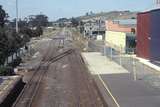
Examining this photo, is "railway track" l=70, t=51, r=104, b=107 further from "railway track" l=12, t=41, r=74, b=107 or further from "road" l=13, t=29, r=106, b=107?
"railway track" l=12, t=41, r=74, b=107

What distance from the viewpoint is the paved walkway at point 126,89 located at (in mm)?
24469

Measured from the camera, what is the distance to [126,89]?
29656 millimetres

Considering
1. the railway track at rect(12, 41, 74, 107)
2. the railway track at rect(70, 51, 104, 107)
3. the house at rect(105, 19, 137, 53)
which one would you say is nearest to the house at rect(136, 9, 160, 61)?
the house at rect(105, 19, 137, 53)

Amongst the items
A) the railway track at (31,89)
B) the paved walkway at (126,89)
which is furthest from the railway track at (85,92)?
the railway track at (31,89)

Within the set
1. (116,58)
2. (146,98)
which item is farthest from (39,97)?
(116,58)

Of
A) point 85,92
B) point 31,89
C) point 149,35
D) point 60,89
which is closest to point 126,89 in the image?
point 85,92

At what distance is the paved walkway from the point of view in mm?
24469

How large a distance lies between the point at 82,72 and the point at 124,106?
20.2 meters

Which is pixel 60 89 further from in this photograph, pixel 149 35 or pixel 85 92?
pixel 149 35

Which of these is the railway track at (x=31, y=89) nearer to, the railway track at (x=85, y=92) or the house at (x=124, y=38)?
the railway track at (x=85, y=92)

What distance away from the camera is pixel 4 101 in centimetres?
2419

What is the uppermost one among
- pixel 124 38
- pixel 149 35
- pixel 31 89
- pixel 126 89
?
pixel 149 35

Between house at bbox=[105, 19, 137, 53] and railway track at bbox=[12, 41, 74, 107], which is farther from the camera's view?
house at bbox=[105, 19, 137, 53]

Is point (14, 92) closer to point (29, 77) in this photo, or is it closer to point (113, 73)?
point (29, 77)
